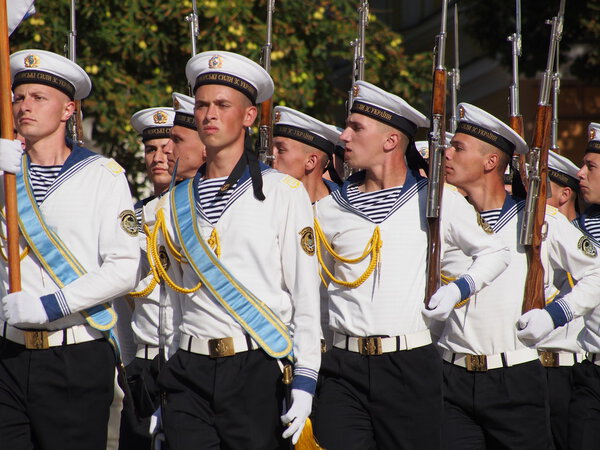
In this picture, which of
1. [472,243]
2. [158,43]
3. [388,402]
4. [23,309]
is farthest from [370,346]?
[158,43]

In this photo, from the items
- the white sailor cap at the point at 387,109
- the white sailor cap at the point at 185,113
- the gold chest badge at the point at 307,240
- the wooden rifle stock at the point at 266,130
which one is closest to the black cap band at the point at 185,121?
the white sailor cap at the point at 185,113

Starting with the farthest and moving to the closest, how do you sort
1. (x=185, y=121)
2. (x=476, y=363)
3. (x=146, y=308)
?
(x=185, y=121)
(x=146, y=308)
(x=476, y=363)

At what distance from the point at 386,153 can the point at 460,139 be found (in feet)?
3.06

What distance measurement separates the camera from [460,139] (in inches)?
286

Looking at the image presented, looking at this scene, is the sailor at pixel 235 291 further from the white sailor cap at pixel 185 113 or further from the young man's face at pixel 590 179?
the young man's face at pixel 590 179

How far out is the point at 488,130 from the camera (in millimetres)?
7223

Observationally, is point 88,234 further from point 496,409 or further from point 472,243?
point 496,409

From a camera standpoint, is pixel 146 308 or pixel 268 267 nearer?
pixel 268 267

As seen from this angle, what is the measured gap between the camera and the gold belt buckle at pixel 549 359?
26.2 feet

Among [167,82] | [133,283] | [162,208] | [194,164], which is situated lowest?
[133,283]

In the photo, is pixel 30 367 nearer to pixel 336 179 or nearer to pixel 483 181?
pixel 483 181

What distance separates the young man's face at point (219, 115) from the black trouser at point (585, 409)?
3244 mm

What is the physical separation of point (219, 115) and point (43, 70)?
0.97 m

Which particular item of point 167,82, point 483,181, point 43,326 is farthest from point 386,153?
point 167,82
